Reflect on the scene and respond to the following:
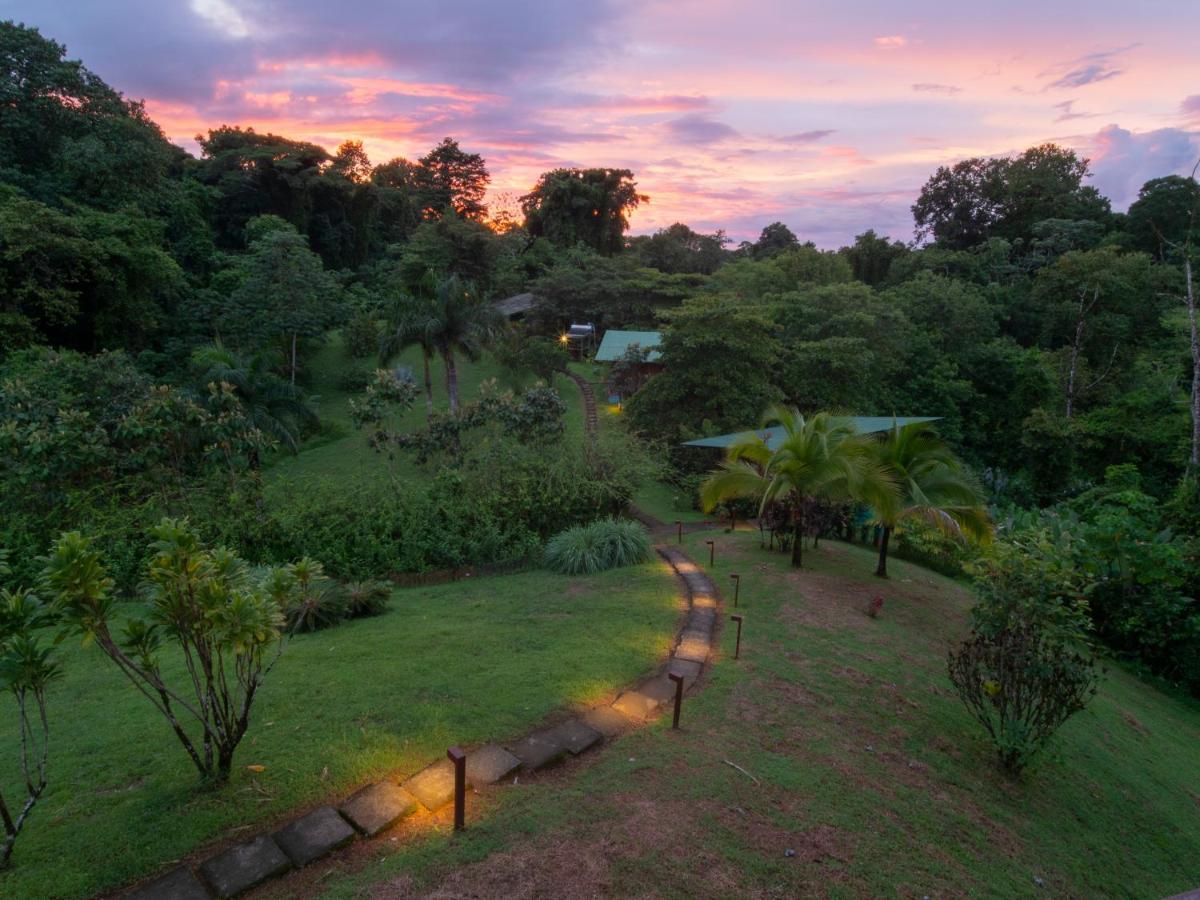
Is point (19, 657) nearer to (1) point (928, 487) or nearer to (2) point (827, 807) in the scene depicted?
(2) point (827, 807)

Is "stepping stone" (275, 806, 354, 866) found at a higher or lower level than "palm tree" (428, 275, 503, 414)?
lower

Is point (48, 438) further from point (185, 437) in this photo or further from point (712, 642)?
point (712, 642)

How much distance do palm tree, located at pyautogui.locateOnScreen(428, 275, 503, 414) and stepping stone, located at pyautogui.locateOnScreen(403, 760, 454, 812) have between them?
17.4 m

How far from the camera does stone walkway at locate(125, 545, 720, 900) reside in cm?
334

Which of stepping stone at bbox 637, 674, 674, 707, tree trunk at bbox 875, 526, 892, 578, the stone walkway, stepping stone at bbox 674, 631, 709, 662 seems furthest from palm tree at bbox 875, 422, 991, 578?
the stone walkway

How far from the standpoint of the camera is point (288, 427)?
19.2 meters

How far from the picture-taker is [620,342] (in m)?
32.4

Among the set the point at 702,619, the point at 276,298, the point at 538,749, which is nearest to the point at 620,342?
the point at 276,298

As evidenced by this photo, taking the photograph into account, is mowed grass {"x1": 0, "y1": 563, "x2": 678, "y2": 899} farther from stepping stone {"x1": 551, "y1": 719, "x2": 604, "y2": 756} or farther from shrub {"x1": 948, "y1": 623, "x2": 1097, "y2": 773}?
shrub {"x1": 948, "y1": 623, "x2": 1097, "y2": 773}

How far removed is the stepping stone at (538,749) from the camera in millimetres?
4582

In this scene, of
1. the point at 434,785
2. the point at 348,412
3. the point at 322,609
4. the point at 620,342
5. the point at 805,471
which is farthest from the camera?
the point at 620,342

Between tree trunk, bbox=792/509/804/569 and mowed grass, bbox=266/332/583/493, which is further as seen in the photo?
mowed grass, bbox=266/332/583/493

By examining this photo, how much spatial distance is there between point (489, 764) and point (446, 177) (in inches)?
2049

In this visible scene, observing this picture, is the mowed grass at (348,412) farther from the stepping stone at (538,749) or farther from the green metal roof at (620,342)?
the stepping stone at (538,749)
